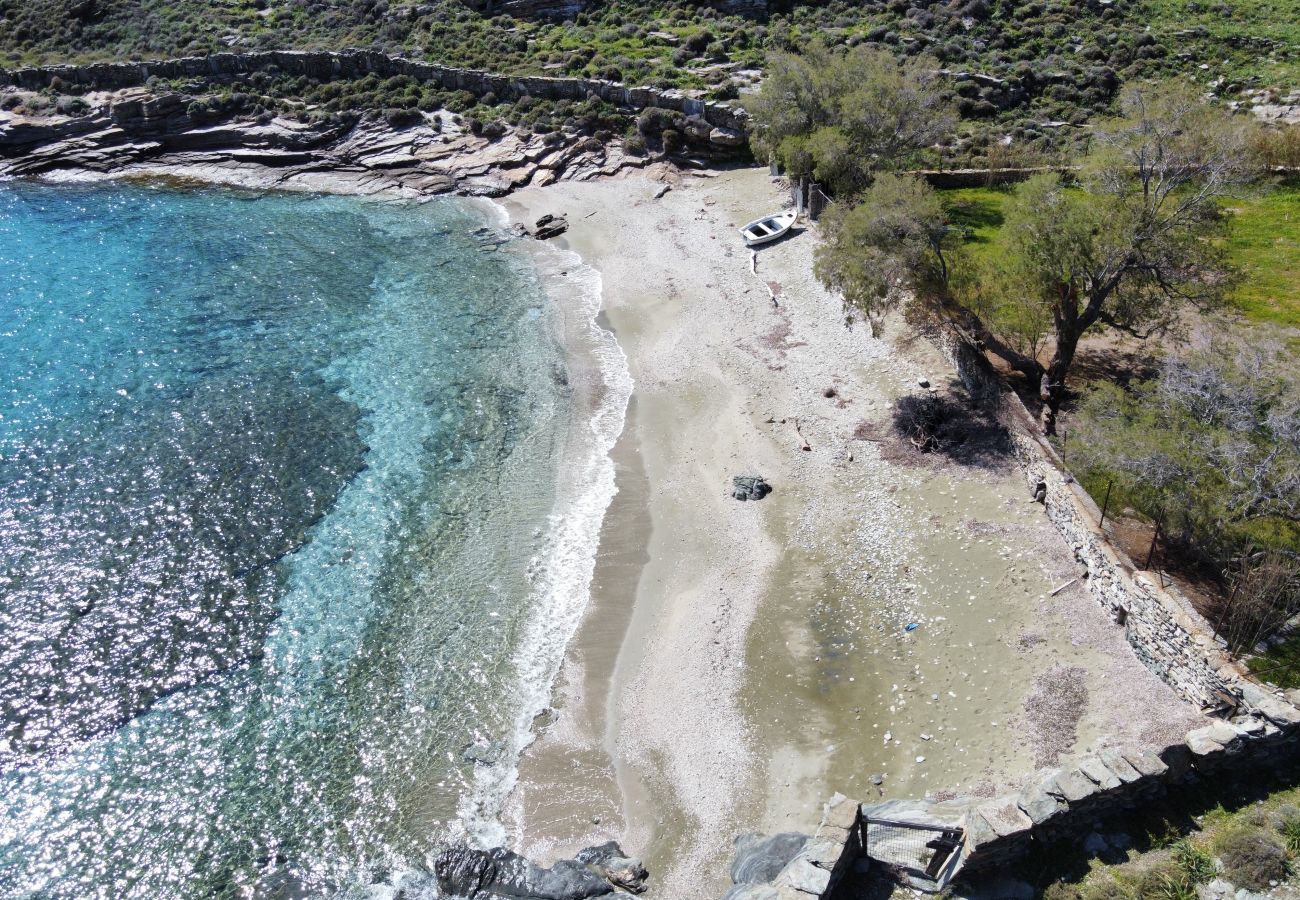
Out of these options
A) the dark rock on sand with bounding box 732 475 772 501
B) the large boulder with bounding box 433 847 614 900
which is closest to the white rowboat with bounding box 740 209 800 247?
the dark rock on sand with bounding box 732 475 772 501

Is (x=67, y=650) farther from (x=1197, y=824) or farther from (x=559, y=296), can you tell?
(x=1197, y=824)

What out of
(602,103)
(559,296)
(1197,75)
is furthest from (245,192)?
(1197,75)

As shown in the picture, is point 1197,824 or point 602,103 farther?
point 602,103

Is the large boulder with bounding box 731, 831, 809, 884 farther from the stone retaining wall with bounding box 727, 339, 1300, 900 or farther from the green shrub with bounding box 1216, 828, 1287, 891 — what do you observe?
the green shrub with bounding box 1216, 828, 1287, 891

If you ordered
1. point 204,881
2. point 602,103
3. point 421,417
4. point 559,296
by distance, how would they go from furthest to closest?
point 602,103 < point 559,296 < point 421,417 < point 204,881

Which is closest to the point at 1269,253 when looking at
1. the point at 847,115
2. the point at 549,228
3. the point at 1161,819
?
the point at 847,115

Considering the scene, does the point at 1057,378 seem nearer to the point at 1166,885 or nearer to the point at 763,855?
the point at 1166,885

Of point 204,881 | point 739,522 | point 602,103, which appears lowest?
point 204,881

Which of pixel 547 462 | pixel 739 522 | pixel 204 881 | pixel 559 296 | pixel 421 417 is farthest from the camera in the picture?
pixel 559 296

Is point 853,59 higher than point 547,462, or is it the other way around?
point 853,59
